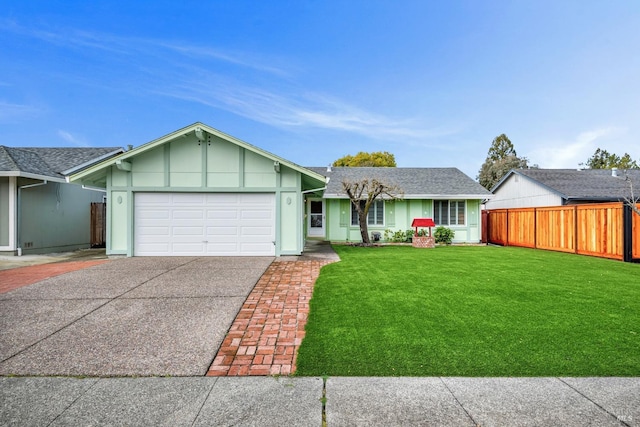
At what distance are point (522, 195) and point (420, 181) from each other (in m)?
7.96

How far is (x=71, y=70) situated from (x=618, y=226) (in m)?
26.7

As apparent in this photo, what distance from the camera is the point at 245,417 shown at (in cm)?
237

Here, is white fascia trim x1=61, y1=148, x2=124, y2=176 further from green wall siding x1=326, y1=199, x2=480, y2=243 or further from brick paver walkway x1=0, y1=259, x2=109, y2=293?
green wall siding x1=326, y1=199, x2=480, y2=243

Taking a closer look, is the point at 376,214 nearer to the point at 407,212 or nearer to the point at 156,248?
the point at 407,212

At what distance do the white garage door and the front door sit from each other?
22.8 ft

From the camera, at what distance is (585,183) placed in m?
18.5

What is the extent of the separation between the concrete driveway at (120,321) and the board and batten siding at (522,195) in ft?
60.1

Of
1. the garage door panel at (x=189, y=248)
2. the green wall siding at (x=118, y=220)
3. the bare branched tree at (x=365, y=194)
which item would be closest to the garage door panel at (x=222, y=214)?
the garage door panel at (x=189, y=248)

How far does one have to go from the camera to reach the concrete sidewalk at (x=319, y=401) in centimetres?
235

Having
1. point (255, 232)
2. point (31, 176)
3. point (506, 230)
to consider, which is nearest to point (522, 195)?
point (506, 230)

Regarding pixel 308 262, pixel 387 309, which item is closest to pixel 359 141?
pixel 308 262

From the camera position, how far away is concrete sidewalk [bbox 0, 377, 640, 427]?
7.70ft

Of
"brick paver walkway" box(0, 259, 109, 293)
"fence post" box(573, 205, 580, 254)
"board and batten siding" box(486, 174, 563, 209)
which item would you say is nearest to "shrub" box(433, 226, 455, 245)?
"fence post" box(573, 205, 580, 254)

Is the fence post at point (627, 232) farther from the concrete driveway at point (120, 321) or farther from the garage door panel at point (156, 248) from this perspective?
the garage door panel at point (156, 248)
